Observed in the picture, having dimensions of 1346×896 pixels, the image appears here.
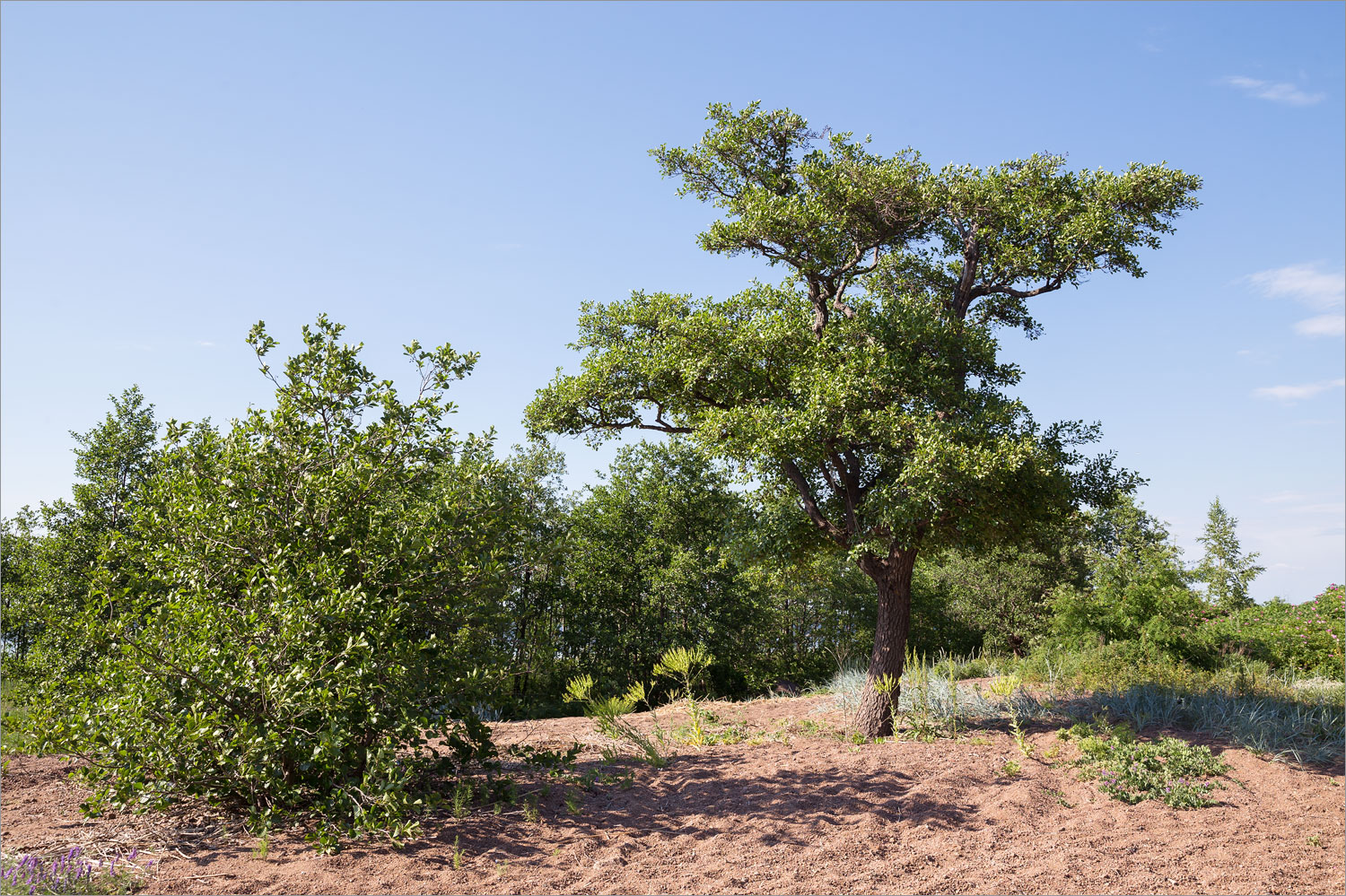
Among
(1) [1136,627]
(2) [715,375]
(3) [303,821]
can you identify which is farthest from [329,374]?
(1) [1136,627]

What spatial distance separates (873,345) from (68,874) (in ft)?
26.3

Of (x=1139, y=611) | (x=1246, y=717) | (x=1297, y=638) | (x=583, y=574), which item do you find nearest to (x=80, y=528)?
(x=583, y=574)

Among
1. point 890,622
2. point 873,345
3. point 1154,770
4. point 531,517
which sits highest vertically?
point 873,345

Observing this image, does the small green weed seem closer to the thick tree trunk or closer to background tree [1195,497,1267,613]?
the thick tree trunk

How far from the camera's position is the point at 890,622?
31.2 feet

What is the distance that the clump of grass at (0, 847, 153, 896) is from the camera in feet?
15.8

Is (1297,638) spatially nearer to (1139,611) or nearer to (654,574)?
(1139,611)

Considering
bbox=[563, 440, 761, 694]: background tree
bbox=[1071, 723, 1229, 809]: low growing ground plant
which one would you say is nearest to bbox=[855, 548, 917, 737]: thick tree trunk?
bbox=[1071, 723, 1229, 809]: low growing ground plant

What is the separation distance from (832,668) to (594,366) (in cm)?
1449

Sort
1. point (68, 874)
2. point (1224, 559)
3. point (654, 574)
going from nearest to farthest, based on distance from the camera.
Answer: point (68, 874)
point (654, 574)
point (1224, 559)

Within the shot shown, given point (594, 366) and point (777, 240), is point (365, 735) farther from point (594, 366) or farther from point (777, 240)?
point (777, 240)

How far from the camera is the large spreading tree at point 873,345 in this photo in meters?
8.35

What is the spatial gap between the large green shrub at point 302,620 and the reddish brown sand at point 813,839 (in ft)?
1.30

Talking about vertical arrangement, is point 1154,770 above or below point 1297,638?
below
